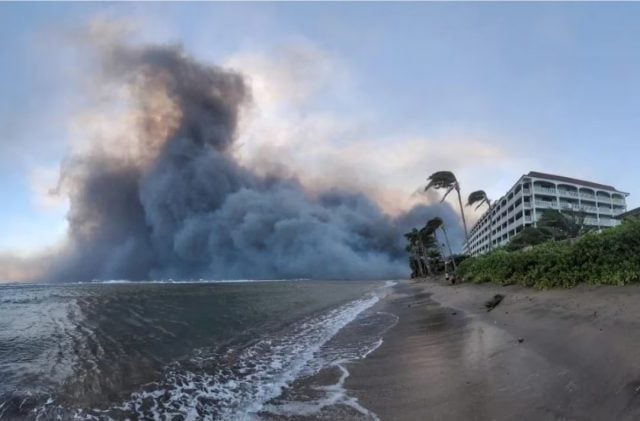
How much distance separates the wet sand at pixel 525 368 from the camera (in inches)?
247

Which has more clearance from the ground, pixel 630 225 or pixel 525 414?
pixel 630 225

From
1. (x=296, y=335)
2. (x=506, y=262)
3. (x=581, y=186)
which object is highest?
(x=581, y=186)

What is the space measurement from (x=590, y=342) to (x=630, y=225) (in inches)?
322

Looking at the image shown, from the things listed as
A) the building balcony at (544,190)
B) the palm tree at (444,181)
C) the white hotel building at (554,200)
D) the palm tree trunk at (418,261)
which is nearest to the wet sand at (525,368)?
the palm tree at (444,181)

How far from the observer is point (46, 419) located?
854 cm

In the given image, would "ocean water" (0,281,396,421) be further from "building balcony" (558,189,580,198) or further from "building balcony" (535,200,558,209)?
"building balcony" (558,189,580,198)

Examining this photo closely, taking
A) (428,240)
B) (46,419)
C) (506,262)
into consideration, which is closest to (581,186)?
(428,240)

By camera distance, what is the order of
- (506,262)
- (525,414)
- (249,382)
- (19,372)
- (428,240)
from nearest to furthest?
(525,414) → (249,382) → (19,372) → (506,262) → (428,240)

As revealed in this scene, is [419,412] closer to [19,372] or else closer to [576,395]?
[576,395]

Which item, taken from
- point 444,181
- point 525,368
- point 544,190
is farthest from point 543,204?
point 525,368

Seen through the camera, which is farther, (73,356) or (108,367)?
(73,356)

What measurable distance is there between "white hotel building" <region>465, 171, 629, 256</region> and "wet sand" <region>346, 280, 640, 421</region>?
268 ft

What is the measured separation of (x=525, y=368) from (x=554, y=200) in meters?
98.6

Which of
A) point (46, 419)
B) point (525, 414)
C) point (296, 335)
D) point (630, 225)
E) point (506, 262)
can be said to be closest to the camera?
point (525, 414)
